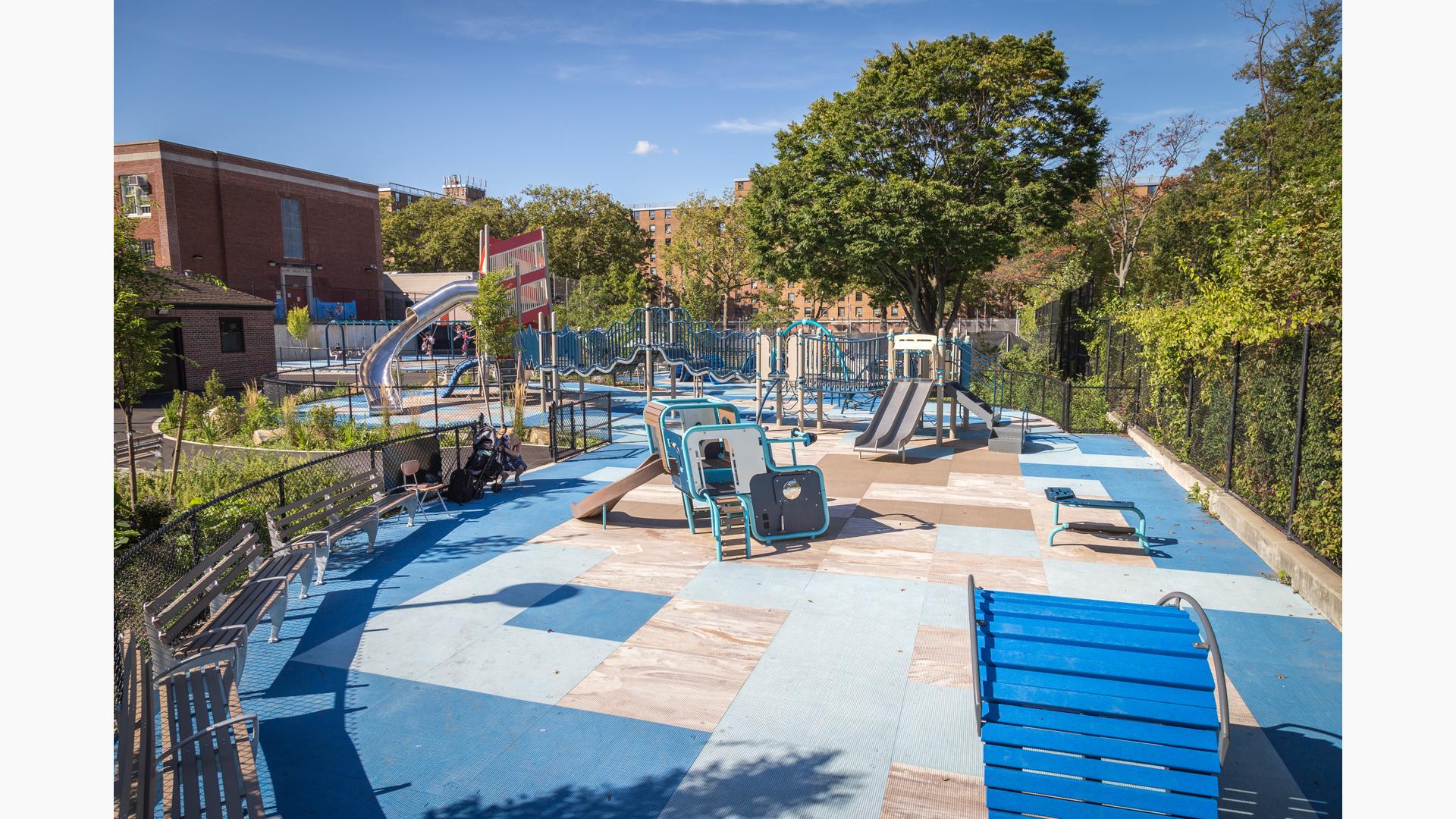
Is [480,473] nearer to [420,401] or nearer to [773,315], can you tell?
[420,401]

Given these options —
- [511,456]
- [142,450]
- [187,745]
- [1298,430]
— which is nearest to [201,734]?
[187,745]

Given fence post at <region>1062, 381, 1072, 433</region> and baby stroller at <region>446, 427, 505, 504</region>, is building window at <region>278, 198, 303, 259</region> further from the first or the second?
fence post at <region>1062, 381, 1072, 433</region>

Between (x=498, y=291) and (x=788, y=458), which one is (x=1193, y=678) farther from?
(x=498, y=291)

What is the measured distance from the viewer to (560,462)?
14.9 metres

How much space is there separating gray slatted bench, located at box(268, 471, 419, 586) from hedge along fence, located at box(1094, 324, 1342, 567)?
9.74 m

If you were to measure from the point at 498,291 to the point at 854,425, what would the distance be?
11709mm

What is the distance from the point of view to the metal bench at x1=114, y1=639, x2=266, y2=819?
374 centimetres

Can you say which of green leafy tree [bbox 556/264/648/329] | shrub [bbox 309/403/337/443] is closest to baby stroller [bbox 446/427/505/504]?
shrub [bbox 309/403/337/443]

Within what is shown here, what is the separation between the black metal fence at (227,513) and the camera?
22.3 feet

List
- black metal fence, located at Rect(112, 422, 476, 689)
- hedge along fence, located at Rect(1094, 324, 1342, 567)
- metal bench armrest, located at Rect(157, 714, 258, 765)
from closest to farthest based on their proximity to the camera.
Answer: metal bench armrest, located at Rect(157, 714, 258, 765) < black metal fence, located at Rect(112, 422, 476, 689) < hedge along fence, located at Rect(1094, 324, 1342, 567)

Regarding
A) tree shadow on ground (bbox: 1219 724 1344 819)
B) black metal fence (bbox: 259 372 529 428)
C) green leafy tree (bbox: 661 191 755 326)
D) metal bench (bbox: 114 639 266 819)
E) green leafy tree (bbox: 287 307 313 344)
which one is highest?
green leafy tree (bbox: 661 191 755 326)

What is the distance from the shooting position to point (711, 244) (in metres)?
59.2

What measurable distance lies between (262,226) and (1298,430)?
200 feet
